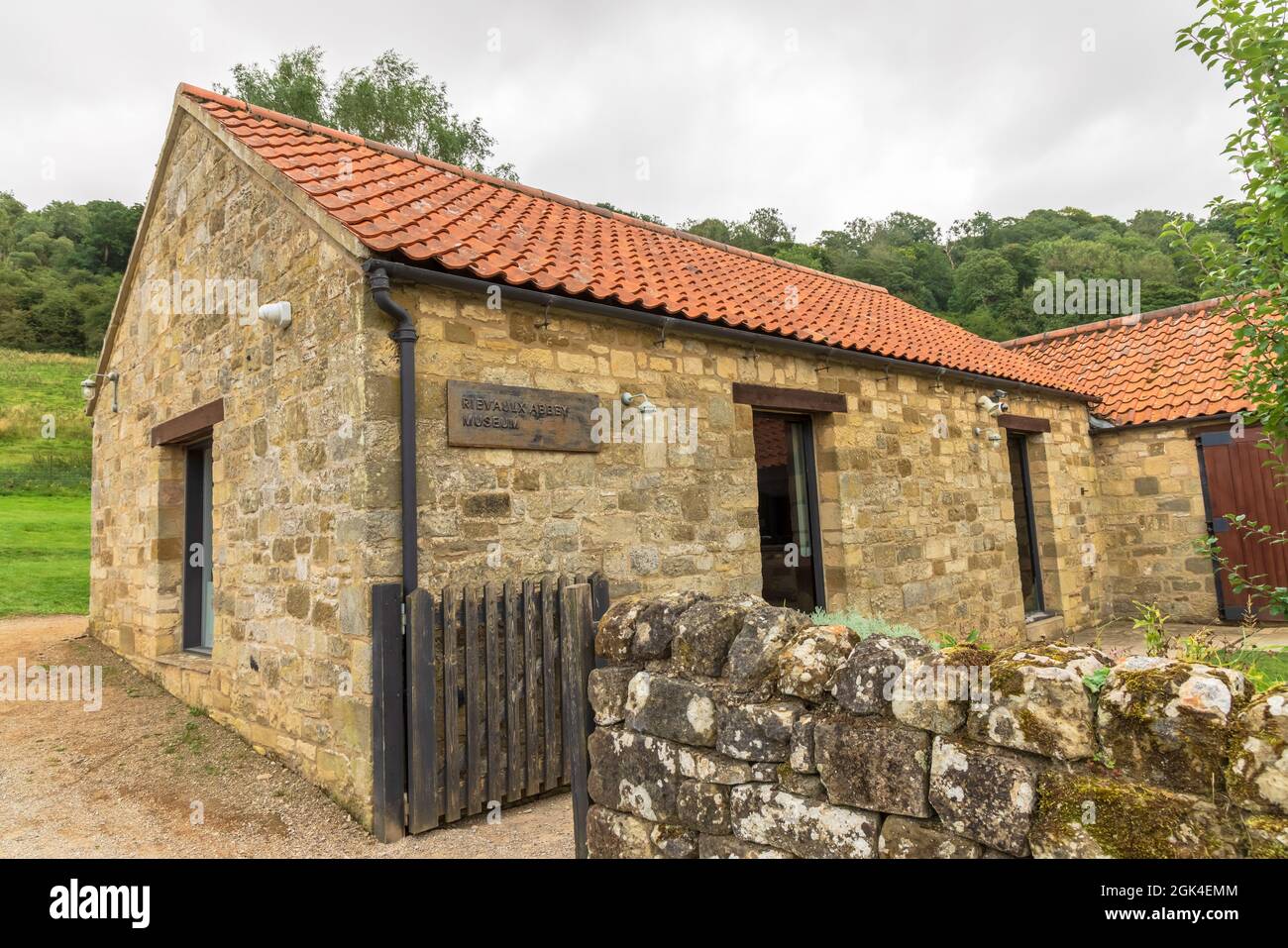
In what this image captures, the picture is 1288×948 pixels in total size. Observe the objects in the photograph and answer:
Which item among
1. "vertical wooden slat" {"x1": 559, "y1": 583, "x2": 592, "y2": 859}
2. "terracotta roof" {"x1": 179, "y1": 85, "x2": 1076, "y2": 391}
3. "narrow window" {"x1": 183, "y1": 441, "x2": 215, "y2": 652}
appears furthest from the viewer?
"narrow window" {"x1": 183, "y1": 441, "x2": 215, "y2": 652}

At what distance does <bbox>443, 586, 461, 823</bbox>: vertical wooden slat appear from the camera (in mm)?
4328

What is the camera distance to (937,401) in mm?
8562

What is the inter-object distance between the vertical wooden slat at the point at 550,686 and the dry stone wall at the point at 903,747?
5.78 feet

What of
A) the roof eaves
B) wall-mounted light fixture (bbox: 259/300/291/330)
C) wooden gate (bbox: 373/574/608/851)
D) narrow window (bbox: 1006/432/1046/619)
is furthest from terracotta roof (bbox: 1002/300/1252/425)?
wall-mounted light fixture (bbox: 259/300/291/330)

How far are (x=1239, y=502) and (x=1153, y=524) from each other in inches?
43.1

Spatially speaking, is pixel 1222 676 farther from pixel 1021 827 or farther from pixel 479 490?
pixel 479 490

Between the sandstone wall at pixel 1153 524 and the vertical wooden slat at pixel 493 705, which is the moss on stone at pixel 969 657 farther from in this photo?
the sandstone wall at pixel 1153 524

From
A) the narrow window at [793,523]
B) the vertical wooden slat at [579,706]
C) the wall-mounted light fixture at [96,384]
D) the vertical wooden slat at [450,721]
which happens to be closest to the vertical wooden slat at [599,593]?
the vertical wooden slat at [450,721]

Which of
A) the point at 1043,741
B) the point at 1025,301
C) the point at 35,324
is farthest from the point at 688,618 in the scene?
the point at 35,324

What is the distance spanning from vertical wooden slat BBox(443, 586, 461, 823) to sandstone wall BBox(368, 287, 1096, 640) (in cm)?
31

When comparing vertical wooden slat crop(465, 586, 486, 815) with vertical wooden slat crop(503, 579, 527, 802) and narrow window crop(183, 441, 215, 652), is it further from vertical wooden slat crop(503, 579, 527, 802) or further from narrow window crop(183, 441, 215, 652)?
narrow window crop(183, 441, 215, 652)

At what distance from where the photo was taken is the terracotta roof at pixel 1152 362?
10.5 meters
